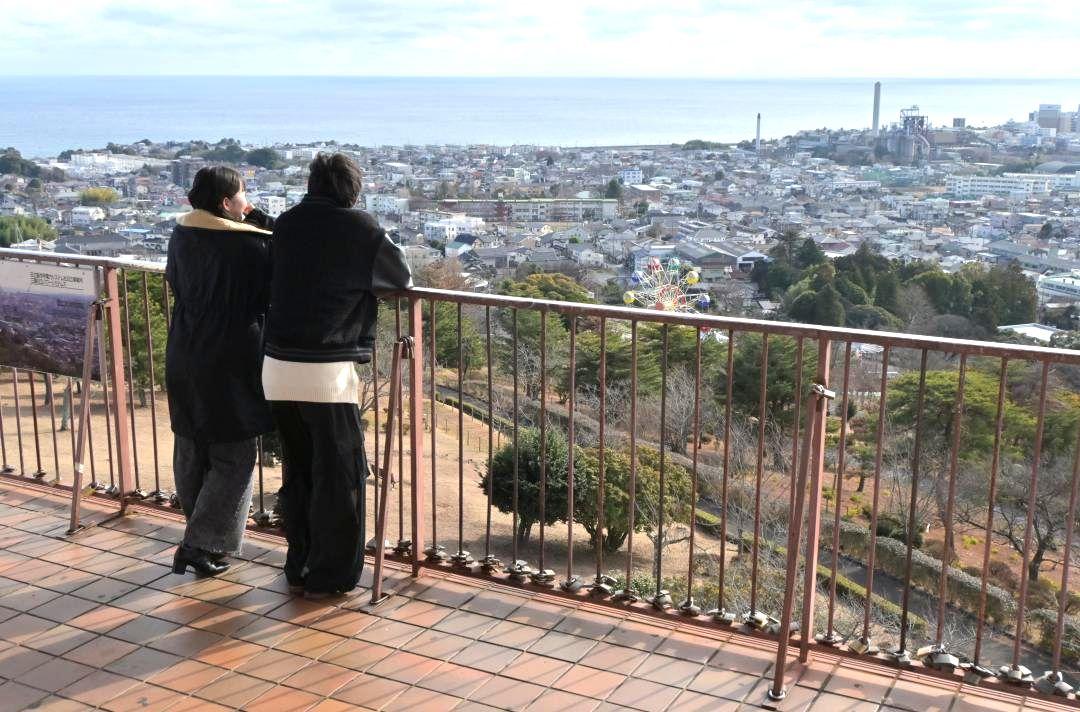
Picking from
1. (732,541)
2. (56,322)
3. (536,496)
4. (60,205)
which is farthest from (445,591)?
(60,205)

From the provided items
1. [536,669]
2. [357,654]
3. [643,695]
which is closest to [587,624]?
[536,669]

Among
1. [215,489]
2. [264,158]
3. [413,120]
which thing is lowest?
[215,489]

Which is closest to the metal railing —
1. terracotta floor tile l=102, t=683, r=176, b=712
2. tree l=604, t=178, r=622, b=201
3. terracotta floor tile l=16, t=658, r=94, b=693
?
terracotta floor tile l=102, t=683, r=176, b=712

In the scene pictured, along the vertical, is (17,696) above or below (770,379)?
above

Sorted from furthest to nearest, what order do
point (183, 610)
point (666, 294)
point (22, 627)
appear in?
point (666, 294), point (183, 610), point (22, 627)

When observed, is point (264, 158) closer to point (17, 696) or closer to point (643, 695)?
point (17, 696)

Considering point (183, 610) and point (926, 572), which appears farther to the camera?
point (926, 572)

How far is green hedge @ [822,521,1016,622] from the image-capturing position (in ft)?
55.2

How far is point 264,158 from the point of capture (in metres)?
70.1

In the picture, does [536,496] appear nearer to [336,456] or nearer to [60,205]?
[336,456]

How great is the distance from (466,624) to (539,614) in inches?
9.0

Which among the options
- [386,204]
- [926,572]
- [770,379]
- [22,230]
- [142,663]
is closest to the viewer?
[142,663]

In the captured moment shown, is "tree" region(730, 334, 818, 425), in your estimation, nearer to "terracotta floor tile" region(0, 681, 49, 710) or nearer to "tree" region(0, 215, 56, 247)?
"terracotta floor tile" region(0, 681, 49, 710)

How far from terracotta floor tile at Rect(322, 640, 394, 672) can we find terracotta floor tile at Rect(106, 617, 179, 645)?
521 mm
